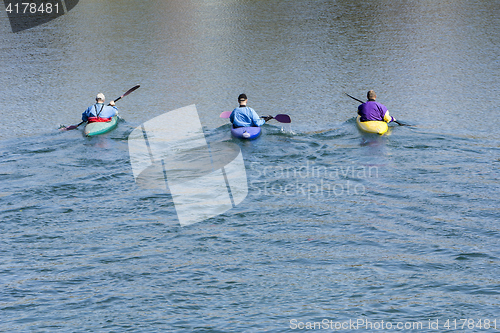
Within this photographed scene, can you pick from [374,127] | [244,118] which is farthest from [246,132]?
[374,127]

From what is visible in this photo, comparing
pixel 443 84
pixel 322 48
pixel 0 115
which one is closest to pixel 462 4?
pixel 322 48

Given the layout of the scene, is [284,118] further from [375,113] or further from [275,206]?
[275,206]

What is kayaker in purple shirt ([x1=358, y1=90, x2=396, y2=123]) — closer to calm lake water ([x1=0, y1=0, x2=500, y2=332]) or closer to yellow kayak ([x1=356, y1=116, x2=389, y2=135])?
yellow kayak ([x1=356, y1=116, x2=389, y2=135])

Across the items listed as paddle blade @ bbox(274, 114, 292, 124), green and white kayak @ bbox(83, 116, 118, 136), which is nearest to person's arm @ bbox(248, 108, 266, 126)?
paddle blade @ bbox(274, 114, 292, 124)

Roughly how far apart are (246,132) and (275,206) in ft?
12.8

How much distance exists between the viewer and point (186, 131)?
1388 centimetres

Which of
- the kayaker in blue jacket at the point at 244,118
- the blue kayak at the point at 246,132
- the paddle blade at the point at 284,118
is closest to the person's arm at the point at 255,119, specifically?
the kayaker in blue jacket at the point at 244,118

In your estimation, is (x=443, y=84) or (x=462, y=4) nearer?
(x=443, y=84)

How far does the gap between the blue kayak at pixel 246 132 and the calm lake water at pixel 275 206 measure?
33 centimetres

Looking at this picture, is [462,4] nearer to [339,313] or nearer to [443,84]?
[443,84]

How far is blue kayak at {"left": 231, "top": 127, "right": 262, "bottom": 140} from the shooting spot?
13.0m

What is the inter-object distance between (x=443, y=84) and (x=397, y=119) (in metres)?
3.56

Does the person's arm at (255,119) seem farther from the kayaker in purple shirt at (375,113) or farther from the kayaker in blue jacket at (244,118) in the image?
the kayaker in purple shirt at (375,113)

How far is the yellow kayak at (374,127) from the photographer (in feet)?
43.0
